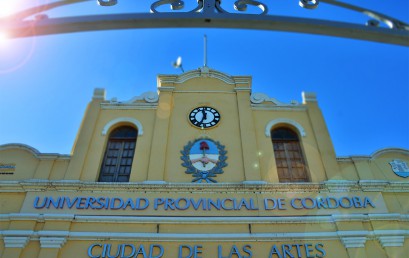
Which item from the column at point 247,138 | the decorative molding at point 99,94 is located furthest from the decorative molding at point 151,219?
the decorative molding at point 99,94

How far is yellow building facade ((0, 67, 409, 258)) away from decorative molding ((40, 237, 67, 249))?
26mm

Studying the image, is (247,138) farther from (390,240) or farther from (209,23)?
(209,23)

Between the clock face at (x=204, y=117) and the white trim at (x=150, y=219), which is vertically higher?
the clock face at (x=204, y=117)

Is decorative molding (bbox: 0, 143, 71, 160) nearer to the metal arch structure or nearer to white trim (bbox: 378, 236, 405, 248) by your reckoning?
the metal arch structure

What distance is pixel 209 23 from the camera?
3.99 m

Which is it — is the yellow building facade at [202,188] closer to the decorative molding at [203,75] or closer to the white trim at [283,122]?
the white trim at [283,122]

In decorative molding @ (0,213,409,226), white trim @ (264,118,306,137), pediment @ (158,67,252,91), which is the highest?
pediment @ (158,67,252,91)

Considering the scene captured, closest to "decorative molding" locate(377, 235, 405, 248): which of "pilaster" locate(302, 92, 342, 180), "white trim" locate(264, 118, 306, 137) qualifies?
"pilaster" locate(302, 92, 342, 180)

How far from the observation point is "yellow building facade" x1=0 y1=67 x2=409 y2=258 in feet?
30.9

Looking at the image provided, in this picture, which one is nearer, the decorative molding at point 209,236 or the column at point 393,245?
the column at point 393,245

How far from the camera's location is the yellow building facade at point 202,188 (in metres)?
9.41

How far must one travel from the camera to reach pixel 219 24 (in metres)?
4.00

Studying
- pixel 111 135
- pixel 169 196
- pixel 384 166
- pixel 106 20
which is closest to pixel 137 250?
pixel 169 196

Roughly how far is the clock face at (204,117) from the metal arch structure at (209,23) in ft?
27.0
